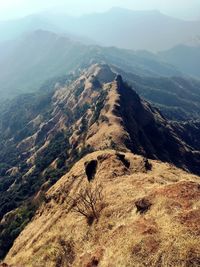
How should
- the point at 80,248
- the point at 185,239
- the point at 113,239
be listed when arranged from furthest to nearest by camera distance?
the point at 80,248 < the point at 113,239 < the point at 185,239

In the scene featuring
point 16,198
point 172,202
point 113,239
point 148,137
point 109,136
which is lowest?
point 16,198

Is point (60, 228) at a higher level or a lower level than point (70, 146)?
higher

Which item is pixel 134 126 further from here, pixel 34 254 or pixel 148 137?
pixel 34 254

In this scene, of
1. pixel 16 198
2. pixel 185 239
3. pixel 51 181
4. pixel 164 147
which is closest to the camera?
pixel 185 239

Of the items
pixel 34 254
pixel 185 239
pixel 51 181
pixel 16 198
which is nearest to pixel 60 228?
pixel 34 254

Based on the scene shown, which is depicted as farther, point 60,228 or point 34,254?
point 60,228

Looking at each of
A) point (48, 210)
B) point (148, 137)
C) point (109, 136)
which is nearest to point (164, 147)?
point (148, 137)

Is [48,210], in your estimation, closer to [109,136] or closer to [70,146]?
[109,136]
